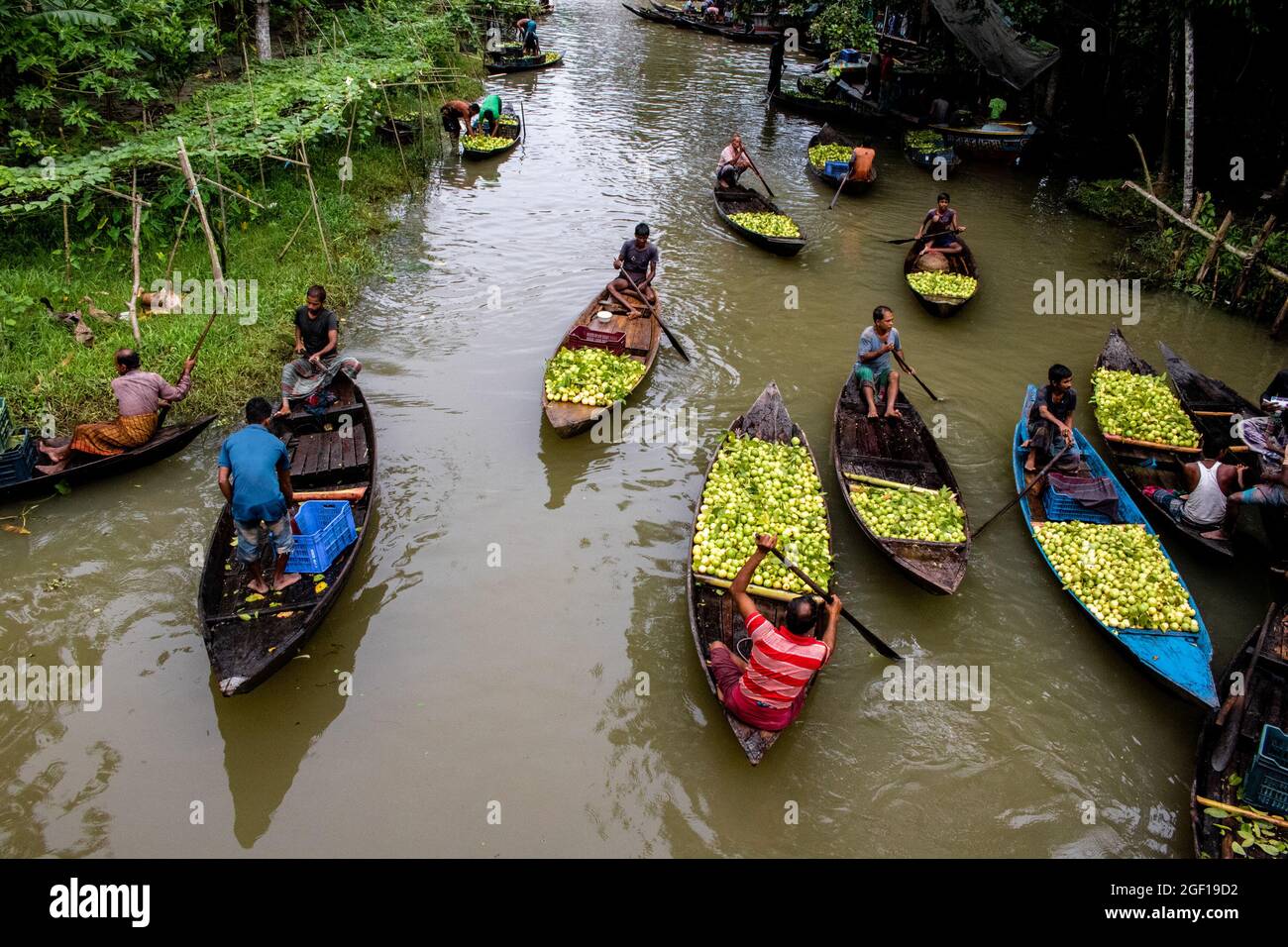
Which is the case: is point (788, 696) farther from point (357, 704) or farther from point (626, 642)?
point (357, 704)

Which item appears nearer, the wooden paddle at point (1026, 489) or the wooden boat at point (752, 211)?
the wooden paddle at point (1026, 489)

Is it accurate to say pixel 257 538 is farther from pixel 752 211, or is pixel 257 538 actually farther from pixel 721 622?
pixel 752 211

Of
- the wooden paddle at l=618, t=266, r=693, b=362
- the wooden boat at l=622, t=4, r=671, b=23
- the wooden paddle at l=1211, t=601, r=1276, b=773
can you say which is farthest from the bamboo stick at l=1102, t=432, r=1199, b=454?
the wooden boat at l=622, t=4, r=671, b=23

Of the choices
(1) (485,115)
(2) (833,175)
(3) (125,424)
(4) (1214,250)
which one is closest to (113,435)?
(3) (125,424)

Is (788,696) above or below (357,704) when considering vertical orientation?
above

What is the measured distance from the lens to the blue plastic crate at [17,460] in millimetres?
7066

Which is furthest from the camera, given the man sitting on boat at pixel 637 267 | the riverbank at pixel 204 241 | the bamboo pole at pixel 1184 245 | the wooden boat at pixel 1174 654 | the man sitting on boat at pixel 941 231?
the bamboo pole at pixel 1184 245

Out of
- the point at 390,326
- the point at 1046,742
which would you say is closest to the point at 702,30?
the point at 390,326

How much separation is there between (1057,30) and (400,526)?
20.4m

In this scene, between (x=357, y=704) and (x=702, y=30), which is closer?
(x=357, y=704)

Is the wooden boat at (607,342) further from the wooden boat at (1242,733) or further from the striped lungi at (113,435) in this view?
the wooden boat at (1242,733)

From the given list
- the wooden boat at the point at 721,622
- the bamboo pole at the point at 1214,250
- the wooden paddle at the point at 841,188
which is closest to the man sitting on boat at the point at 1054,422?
the wooden boat at the point at 721,622

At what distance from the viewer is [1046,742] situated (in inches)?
234

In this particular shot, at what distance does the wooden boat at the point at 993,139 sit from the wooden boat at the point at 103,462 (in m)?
17.7
